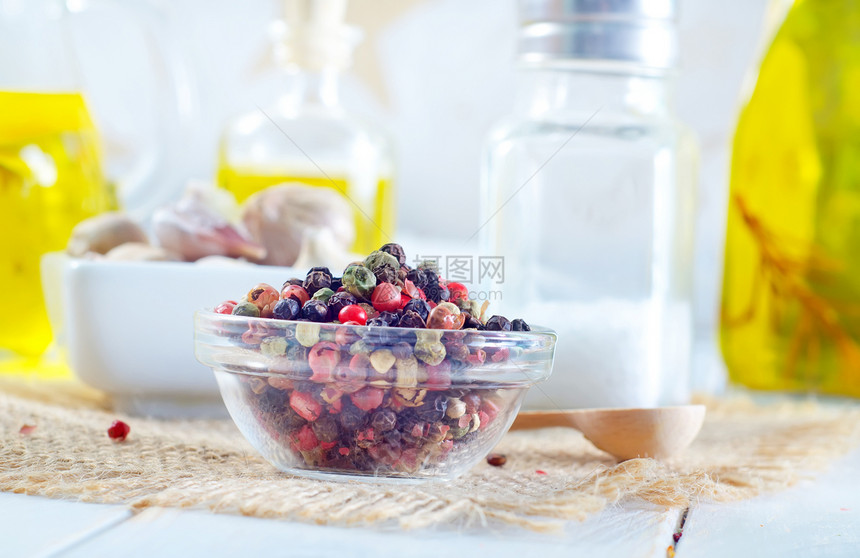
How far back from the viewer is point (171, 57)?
842 mm

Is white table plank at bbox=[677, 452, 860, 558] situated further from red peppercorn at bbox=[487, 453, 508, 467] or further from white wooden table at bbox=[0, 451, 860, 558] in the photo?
red peppercorn at bbox=[487, 453, 508, 467]

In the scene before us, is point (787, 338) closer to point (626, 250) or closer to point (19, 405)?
point (626, 250)

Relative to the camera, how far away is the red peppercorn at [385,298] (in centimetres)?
41

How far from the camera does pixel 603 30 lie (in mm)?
624

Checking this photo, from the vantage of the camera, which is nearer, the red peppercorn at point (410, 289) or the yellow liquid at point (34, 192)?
the red peppercorn at point (410, 289)

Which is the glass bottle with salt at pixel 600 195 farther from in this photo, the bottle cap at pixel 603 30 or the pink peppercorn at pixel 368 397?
the pink peppercorn at pixel 368 397

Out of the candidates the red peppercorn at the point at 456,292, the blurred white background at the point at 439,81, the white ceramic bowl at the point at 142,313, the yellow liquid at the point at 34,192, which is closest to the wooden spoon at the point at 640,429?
the red peppercorn at the point at 456,292

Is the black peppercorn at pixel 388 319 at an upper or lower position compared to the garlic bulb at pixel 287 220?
lower

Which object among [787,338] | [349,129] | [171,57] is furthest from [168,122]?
[787,338]

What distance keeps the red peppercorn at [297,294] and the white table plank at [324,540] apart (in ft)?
0.34

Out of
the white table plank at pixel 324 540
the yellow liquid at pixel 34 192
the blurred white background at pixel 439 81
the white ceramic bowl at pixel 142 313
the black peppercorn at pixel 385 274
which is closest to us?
the white table plank at pixel 324 540

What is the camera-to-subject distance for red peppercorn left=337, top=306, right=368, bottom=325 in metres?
0.40

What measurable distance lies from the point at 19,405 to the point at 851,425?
0.54 m

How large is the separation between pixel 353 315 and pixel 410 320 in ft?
0.08
